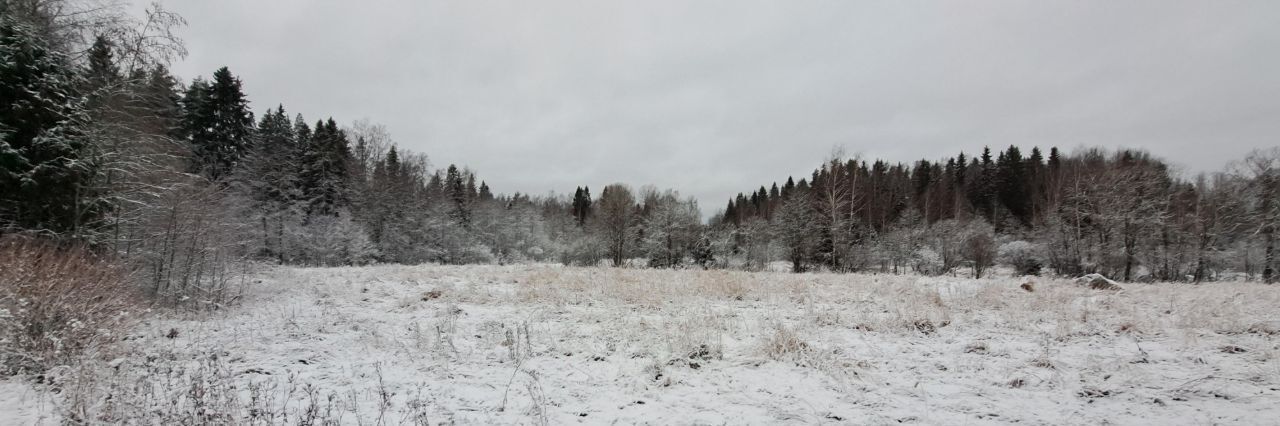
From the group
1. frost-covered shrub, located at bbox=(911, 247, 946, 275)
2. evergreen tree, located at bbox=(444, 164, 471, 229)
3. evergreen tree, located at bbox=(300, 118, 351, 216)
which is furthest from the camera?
evergreen tree, located at bbox=(444, 164, 471, 229)

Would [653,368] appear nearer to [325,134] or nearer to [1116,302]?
[1116,302]

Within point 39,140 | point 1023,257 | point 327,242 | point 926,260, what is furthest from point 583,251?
point 39,140

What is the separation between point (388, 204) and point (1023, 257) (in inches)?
2082

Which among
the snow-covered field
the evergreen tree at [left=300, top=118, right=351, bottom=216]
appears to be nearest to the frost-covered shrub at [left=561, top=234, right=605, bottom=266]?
the evergreen tree at [left=300, top=118, right=351, bottom=216]

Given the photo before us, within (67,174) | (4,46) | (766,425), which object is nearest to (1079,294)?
(766,425)

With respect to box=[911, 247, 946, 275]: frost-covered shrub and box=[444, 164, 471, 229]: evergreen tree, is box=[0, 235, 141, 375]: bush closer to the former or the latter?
box=[444, 164, 471, 229]: evergreen tree

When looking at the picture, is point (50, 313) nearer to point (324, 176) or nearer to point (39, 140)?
point (39, 140)

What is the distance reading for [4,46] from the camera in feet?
31.8

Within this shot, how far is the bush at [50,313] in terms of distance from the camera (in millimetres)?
5195

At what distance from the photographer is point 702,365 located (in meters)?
5.71

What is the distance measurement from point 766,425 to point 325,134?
47.4m

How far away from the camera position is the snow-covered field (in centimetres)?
421

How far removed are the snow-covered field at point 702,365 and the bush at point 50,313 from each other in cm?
40

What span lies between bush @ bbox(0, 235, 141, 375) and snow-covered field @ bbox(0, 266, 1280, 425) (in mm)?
397
